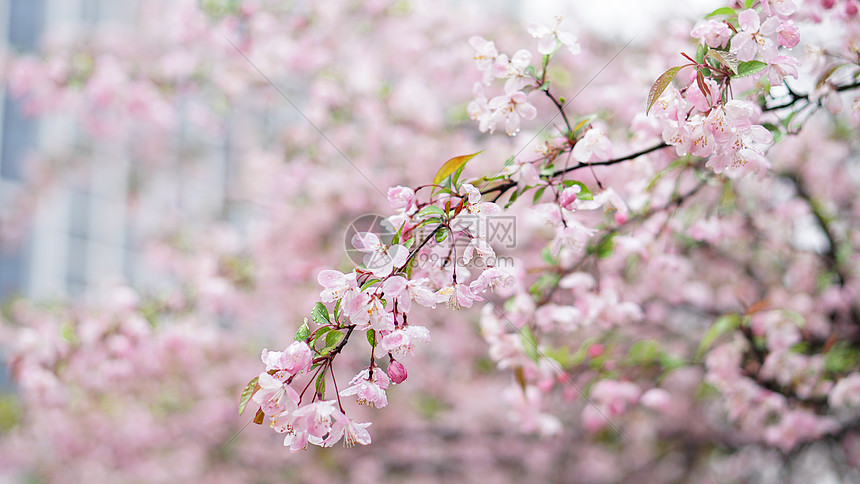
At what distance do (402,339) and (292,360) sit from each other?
0.48 ft

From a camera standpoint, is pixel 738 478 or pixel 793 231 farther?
pixel 738 478

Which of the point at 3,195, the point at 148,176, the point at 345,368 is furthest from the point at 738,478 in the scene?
the point at 3,195

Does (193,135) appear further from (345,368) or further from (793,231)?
(793,231)

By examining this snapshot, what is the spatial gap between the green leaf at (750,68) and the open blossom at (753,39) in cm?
1

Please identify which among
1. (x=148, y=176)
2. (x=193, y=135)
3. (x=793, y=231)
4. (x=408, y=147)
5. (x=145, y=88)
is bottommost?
(x=793, y=231)

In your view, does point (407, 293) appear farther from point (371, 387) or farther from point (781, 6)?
point (781, 6)

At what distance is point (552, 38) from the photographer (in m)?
1.11

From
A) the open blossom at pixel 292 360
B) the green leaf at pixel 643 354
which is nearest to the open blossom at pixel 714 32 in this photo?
the open blossom at pixel 292 360

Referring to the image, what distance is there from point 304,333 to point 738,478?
10.0ft

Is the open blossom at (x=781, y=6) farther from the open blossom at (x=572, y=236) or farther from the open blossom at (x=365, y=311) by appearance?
the open blossom at (x=365, y=311)

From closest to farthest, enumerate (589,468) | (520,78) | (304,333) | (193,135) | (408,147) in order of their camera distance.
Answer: (304,333) < (520,78) < (408,147) < (589,468) < (193,135)

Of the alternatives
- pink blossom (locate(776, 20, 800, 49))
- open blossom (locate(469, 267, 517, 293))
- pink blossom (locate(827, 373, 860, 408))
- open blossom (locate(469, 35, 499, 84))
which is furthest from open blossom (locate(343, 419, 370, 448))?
pink blossom (locate(827, 373, 860, 408))

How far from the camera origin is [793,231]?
249 cm

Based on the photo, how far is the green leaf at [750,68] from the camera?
909 mm
